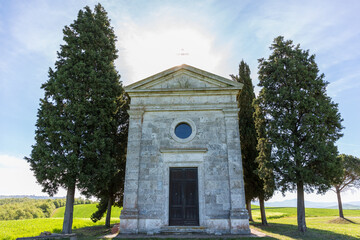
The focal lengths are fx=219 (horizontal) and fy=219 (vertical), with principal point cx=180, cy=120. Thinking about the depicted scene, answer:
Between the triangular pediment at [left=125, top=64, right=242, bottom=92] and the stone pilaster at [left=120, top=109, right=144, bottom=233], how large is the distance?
1.54 meters

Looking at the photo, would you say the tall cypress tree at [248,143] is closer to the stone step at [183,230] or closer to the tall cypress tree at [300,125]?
the tall cypress tree at [300,125]

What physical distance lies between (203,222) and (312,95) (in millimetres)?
9881

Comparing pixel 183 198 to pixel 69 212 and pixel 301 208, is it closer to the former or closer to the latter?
pixel 69 212

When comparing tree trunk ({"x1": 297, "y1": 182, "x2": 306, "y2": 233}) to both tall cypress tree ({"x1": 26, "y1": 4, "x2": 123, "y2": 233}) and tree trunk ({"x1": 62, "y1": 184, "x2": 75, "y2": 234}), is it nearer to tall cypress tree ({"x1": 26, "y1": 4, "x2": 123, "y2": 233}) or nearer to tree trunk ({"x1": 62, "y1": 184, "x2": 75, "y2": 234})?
tall cypress tree ({"x1": 26, "y1": 4, "x2": 123, "y2": 233})

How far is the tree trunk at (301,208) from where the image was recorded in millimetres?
12120

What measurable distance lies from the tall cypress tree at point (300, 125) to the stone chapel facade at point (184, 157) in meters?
3.44

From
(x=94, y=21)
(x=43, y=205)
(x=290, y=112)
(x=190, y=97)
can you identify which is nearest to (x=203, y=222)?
(x=190, y=97)

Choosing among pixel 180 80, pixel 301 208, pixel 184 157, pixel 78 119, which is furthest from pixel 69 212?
pixel 301 208

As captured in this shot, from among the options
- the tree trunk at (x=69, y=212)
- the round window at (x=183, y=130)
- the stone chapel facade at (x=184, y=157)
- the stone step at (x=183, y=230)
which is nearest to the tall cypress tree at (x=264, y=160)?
the stone chapel facade at (x=184, y=157)

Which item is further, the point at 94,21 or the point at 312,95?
the point at 94,21

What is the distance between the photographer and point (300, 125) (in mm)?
12961

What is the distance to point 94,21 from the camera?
1552cm

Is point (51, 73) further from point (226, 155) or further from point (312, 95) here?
point (312, 95)

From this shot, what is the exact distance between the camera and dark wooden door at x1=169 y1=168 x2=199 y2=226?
10336 millimetres
